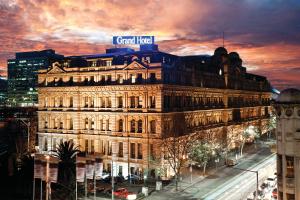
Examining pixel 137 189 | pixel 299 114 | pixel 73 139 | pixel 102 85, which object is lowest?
pixel 137 189

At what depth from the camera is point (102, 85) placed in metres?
82.5

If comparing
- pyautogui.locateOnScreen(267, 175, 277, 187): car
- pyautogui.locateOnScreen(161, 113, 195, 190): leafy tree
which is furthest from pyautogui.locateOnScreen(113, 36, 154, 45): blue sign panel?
pyautogui.locateOnScreen(267, 175, 277, 187): car

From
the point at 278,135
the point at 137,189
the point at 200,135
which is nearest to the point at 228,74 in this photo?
the point at 200,135

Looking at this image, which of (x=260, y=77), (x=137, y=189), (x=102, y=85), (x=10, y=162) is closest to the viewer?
(x=137, y=189)

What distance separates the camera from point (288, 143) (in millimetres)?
32469

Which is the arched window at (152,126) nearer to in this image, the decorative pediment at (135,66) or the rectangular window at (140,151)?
the rectangular window at (140,151)

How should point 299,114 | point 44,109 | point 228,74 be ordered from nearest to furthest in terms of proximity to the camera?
1. point 299,114
2. point 44,109
3. point 228,74

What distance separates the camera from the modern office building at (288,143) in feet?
105

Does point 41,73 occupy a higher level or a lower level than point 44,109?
higher

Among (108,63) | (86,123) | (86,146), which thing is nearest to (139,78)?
(108,63)

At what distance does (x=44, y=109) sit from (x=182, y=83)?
32597 mm

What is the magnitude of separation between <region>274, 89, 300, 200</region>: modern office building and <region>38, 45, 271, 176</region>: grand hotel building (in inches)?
1722

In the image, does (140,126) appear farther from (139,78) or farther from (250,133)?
(250,133)

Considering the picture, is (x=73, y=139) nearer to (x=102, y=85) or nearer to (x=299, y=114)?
(x=102, y=85)
